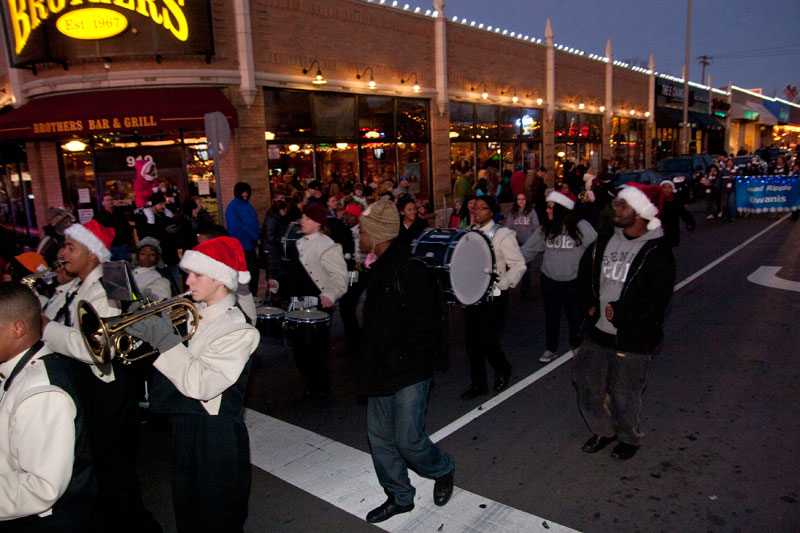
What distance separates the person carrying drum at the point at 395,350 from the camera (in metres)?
3.47

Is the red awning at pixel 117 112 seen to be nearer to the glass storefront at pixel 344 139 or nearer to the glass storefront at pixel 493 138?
the glass storefront at pixel 344 139

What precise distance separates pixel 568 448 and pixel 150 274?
4160 millimetres

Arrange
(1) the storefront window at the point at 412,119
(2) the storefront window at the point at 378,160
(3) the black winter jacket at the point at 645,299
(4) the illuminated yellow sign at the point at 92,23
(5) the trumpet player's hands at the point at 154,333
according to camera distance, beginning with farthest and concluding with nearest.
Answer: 1. (1) the storefront window at the point at 412,119
2. (2) the storefront window at the point at 378,160
3. (4) the illuminated yellow sign at the point at 92,23
4. (3) the black winter jacket at the point at 645,299
5. (5) the trumpet player's hands at the point at 154,333

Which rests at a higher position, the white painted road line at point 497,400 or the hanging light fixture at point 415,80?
the hanging light fixture at point 415,80

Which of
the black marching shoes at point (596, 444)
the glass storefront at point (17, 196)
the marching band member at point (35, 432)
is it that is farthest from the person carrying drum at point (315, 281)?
the glass storefront at point (17, 196)

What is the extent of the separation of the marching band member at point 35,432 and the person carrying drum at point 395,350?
5.24 feet

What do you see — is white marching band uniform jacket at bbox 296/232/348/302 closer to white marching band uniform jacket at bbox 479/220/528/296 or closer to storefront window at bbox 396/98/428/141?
white marching band uniform jacket at bbox 479/220/528/296

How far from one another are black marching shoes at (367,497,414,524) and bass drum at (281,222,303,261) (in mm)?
2953

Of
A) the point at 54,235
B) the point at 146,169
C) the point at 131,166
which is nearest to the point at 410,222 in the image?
the point at 54,235

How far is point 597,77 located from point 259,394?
30072mm

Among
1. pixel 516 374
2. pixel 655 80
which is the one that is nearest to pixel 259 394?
pixel 516 374

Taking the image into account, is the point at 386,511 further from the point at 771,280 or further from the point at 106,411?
the point at 771,280

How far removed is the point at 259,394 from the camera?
6.15 metres

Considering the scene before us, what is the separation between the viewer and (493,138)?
23562 millimetres
